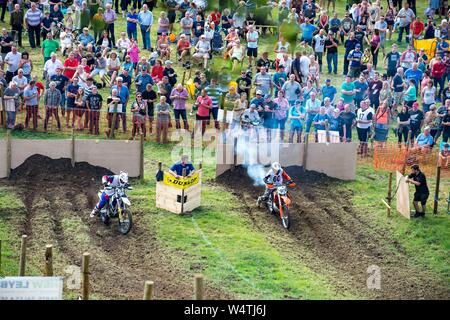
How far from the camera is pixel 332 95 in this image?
3056 centimetres

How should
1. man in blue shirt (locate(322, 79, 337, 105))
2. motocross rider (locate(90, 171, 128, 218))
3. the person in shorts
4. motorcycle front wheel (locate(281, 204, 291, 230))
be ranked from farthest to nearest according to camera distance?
1. man in blue shirt (locate(322, 79, 337, 105))
2. the person in shorts
3. motorcycle front wheel (locate(281, 204, 291, 230))
4. motocross rider (locate(90, 171, 128, 218))

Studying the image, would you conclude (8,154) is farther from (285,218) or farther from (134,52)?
(134,52)

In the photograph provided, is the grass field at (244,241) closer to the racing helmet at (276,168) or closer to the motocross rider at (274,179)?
the motocross rider at (274,179)

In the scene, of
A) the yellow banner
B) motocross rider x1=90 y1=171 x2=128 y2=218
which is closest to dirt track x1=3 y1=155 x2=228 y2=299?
motocross rider x1=90 y1=171 x2=128 y2=218

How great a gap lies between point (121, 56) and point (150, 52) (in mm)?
1169

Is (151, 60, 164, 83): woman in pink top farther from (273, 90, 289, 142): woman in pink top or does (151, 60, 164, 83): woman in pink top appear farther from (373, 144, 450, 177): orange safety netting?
(373, 144, 450, 177): orange safety netting

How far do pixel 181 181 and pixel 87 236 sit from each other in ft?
8.55

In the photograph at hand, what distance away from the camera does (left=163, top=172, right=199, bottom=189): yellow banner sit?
23656 mm

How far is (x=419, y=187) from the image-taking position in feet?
78.5

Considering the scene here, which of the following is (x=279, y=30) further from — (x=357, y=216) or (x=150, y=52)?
(x=150, y=52)

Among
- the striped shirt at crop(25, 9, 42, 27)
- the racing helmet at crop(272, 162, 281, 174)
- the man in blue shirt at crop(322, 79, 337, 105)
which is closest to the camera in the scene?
the racing helmet at crop(272, 162, 281, 174)

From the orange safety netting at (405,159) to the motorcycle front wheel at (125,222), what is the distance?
783 centimetres
